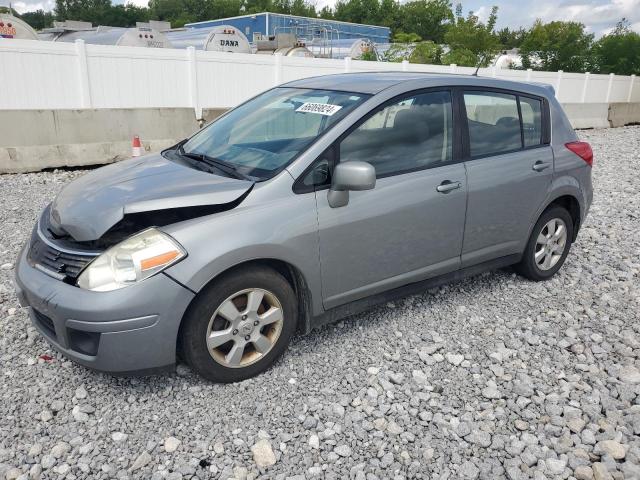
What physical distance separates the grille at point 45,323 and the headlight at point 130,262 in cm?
36

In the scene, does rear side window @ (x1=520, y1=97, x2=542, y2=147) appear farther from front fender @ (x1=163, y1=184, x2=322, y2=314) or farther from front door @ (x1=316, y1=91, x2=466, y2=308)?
front fender @ (x1=163, y1=184, x2=322, y2=314)

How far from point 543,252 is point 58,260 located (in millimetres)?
3825

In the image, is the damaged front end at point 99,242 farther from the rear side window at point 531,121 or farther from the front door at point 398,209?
the rear side window at point 531,121

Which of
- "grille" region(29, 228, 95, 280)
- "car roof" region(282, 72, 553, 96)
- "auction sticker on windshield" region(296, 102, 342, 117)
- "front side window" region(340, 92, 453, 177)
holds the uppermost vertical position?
"car roof" region(282, 72, 553, 96)

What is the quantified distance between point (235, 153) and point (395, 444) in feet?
6.77

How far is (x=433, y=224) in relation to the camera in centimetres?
362

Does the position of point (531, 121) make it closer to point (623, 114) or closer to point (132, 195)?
point (132, 195)

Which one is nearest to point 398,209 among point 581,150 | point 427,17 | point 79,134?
point 581,150

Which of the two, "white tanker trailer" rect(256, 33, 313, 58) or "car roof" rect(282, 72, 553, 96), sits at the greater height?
"white tanker trailer" rect(256, 33, 313, 58)

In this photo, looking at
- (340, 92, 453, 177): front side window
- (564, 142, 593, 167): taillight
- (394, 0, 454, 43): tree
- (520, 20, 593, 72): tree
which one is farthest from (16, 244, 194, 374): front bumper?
(394, 0, 454, 43): tree

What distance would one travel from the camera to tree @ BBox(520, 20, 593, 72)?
3975cm

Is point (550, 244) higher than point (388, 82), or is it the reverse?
point (388, 82)

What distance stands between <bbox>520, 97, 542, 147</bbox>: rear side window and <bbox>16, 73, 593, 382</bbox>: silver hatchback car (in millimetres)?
13

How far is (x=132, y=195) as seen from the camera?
295 cm
